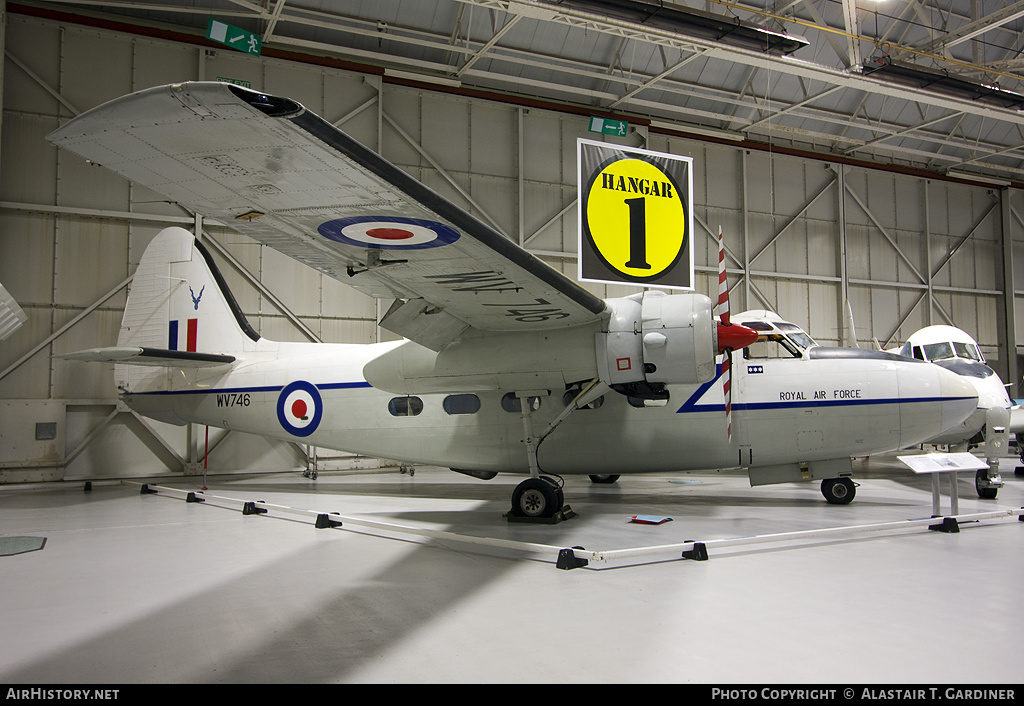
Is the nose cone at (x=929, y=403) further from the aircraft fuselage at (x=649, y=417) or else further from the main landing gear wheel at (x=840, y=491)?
the main landing gear wheel at (x=840, y=491)

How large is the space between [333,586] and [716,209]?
61.2 feet

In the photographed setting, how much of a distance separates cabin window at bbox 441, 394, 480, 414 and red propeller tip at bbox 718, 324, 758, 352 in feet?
12.6

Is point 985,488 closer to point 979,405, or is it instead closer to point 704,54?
point 979,405

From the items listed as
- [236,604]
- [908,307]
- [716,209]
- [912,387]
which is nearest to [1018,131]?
[908,307]

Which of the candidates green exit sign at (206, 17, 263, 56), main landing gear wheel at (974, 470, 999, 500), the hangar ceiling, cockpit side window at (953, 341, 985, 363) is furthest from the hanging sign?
green exit sign at (206, 17, 263, 56)

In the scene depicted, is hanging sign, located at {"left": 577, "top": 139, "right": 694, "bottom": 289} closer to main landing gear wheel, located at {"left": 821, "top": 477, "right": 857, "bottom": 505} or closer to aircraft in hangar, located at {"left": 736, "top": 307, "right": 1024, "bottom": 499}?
aircraft in hangar, located at {"left": 736, "top": 307, "right": 1024, "bottom": 499}

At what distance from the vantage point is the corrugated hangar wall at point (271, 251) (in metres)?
14.2

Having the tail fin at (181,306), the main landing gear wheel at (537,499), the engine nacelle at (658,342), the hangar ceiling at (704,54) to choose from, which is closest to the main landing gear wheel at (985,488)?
the engine nacelle at (658,342)

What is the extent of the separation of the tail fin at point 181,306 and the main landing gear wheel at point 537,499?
6653 mm

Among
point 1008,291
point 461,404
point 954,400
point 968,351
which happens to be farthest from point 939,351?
point 1008,291

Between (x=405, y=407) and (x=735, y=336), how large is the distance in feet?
16.9

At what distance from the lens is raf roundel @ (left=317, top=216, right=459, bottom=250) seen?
580 centimetres

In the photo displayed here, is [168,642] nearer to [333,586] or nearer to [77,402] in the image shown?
[333,586]

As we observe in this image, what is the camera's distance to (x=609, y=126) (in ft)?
61.0
